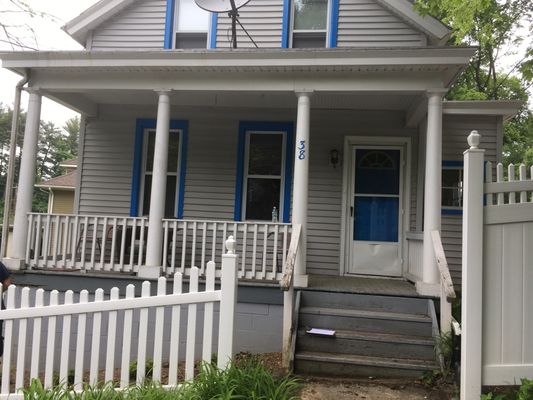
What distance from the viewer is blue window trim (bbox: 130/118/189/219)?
7.22 meters

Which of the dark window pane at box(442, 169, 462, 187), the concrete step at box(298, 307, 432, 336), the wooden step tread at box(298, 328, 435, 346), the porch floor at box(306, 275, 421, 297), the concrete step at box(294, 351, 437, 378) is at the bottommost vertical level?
the concrete step at box(294, 351, 437, 378)

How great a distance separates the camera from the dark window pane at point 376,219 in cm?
669

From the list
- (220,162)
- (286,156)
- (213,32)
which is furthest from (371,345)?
(213,32)

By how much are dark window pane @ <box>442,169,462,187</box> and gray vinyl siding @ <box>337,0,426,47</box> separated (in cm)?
230

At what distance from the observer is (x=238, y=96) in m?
6.50

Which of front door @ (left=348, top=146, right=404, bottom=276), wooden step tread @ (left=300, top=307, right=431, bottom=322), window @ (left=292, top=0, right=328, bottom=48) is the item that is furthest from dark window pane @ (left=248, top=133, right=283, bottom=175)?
wooden step tread @ (left=300, top=307, right=431, bottom=322)

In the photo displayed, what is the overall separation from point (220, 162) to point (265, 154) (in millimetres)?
794

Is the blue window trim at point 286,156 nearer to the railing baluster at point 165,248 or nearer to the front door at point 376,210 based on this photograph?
the front door at point 376,210

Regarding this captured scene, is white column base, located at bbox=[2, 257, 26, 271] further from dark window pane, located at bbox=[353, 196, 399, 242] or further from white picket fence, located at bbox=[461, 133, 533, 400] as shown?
white picket fence, located at bbox=[461, 133, 533, 400]

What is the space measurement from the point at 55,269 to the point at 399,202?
5.35 m

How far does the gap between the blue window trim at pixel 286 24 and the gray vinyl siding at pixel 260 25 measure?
64 millimetres

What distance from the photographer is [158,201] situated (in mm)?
5590

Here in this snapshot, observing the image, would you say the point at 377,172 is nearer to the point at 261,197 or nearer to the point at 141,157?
the point at 261,197

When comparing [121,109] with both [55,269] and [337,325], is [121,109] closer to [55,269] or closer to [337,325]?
[55,269]
